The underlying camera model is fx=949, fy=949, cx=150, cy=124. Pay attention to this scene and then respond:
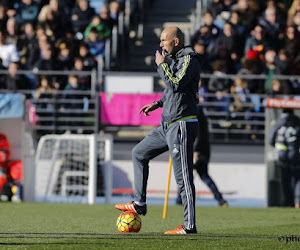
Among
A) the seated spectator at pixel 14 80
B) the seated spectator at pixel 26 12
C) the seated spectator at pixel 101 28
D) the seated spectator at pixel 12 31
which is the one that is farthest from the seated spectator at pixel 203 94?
the seated spectator at pixel 26 12

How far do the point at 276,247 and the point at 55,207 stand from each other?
7.68m

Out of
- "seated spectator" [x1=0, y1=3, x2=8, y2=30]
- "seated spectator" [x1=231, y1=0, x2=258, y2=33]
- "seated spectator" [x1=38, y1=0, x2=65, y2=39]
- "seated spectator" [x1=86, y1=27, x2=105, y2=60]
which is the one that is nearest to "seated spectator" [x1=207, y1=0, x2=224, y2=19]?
"seated spectator" [x1=231, y1=0, x2=258, y2=33]

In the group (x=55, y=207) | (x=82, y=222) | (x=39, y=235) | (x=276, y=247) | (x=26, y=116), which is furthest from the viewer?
(x=26, y=116)

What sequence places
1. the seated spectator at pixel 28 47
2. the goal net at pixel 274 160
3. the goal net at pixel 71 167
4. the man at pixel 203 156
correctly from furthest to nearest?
the seated spectator at pixel 28 47 → the goal net at pixel 71 167 → the goal net at pixel 274 160 → the man at pixel 203 156

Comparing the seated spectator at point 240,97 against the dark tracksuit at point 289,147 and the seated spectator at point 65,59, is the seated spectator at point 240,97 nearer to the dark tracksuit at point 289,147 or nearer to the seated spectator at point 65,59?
the dark tracksuit at point 289,147

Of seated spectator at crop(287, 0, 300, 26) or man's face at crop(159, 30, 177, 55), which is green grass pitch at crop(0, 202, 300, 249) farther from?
seated spectator at crop(287, 0, 300, 26)

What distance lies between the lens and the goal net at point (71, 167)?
18.3 m

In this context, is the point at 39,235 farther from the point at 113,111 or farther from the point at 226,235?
Result: the point at 113,111

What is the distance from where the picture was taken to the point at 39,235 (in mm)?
9320

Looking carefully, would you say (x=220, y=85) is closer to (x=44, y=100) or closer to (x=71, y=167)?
(x=44, y=100)

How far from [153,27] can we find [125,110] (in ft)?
16.2

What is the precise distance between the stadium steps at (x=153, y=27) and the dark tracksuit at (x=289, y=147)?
20.1 feet

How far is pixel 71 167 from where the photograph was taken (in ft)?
61.4

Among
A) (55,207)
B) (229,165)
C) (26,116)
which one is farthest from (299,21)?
(55,207)
